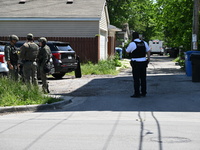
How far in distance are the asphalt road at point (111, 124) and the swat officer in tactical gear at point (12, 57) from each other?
187 centimetres

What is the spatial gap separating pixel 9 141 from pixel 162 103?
5865mm

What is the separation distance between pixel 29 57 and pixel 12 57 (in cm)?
73

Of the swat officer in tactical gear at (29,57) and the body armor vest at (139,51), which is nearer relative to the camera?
the body armor vest at (139,51)

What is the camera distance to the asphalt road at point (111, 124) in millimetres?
6713

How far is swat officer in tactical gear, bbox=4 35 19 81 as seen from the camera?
1315cm

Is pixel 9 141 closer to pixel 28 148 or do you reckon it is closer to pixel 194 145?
pixel 28 148

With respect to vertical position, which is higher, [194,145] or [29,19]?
[29,19]

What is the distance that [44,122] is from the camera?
8812 mm

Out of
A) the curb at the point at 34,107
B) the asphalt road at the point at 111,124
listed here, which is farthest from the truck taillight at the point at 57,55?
the curb at the point at 34,107

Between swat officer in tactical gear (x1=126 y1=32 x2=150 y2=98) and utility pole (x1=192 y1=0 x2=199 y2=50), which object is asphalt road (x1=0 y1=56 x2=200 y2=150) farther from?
utility pole (x1=192 y1=0 x2=199 y2=50)

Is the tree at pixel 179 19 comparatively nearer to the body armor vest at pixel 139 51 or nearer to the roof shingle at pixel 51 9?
the roof shingle at pixel 51 9

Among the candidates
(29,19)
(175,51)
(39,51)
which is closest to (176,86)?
(39,51)

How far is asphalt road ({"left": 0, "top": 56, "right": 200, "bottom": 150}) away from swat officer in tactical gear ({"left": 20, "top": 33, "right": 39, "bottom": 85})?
1424mm

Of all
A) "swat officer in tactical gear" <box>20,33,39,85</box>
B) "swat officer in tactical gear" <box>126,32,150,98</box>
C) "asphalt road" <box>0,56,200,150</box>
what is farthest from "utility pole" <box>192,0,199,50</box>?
"swat officer in tactical gear" <box>20,33,39,85</box>
